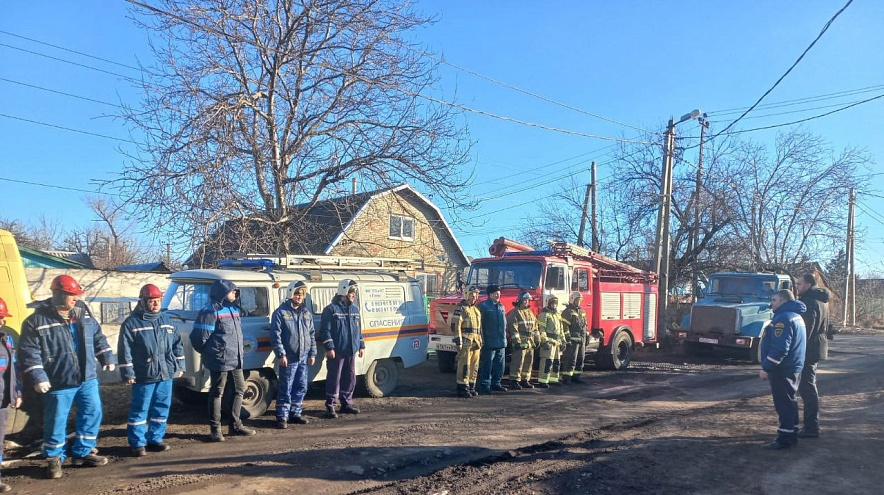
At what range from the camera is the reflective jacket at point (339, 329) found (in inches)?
327

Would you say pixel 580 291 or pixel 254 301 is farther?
pixel 580 291

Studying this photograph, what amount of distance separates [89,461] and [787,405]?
775 centimetres

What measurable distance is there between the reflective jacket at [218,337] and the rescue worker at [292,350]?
0.58 meters

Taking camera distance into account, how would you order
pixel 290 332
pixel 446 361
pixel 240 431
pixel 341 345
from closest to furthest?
pixel 240 431, pixel 290 332, pixel 341 345, pixel 446 361

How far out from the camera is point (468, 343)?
9.93 metres

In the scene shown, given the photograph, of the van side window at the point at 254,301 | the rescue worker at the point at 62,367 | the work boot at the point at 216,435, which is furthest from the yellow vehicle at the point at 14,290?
the van side window at the point at 254,301

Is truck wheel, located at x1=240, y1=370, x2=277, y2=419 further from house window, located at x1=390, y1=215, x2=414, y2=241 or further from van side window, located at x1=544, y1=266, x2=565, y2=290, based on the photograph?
house window, located at x1=390, y1=215, x2=414, y2=241

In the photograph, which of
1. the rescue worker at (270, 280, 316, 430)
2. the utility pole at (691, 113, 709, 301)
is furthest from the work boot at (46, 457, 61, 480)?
the utility pole at (691, 113, 709, 301)

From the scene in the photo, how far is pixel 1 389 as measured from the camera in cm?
504

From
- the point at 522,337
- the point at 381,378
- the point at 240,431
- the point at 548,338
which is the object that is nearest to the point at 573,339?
the point at 548,338

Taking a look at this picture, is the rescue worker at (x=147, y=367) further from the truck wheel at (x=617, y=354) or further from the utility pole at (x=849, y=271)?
the utility pole at (x=849, y=271)

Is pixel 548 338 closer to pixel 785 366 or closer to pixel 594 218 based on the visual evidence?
pixel 785 366

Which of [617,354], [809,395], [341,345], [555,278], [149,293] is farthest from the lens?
[617,354]

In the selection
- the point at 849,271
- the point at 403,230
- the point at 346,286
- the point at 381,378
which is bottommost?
the point at 381,378
